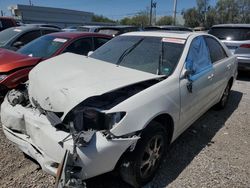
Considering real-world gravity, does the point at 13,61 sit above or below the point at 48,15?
below

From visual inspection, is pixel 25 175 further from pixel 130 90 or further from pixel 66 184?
pixel 130 90

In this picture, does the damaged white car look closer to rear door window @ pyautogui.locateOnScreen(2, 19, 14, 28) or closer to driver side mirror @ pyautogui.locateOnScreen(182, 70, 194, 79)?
driver side mirror @ pyautogui.locateOnScreen(182, 70, 194, 79)

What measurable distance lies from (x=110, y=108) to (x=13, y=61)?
10.1 ft

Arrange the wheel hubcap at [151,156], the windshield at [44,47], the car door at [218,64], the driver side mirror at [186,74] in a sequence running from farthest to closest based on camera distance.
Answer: the windshield at [44,47]
the car door at [218,64]
the driver side mirror at [186,74]
the wheel hubcap at [151,156]

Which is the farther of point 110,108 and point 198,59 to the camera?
point 198,59

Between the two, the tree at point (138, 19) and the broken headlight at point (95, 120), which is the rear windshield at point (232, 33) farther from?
the tree at point (138, 19)

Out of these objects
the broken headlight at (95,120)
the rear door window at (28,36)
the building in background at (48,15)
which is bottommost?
the broken headlight at (95,120)

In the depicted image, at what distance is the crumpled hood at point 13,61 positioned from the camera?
4.43 meters

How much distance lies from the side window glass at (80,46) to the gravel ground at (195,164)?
249cm

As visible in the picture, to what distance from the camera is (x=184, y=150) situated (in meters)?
3.58

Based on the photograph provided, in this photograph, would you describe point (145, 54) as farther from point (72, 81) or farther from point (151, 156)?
point (151, 156)

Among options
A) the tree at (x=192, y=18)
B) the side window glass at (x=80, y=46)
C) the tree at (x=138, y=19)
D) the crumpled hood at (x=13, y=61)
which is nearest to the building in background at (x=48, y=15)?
the side window glass at (x=80, y=46)

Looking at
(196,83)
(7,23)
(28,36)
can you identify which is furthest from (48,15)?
(196,83)

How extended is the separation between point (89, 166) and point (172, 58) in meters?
Answer: 1.80
